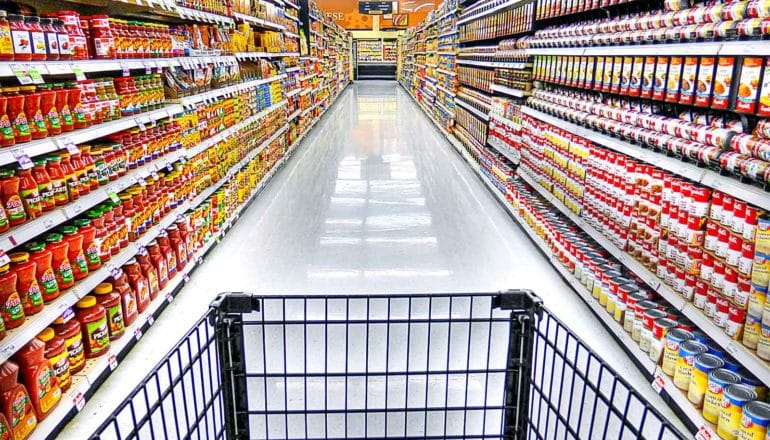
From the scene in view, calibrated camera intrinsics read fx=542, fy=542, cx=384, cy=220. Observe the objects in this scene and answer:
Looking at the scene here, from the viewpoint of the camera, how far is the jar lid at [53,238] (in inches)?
93.3

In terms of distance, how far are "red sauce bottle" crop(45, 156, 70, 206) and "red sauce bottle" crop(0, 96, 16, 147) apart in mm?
277

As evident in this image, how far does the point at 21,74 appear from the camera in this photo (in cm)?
204

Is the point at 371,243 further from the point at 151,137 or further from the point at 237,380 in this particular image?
the point at 237,380

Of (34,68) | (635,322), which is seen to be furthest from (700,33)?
(34,68)

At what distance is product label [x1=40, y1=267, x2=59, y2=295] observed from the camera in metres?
2.24

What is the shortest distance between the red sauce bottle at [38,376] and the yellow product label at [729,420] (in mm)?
2530

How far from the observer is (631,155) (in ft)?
9.60

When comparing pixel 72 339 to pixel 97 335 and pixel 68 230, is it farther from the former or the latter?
pixel 68 230

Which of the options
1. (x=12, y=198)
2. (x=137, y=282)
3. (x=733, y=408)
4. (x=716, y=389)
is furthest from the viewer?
(x=137, y=282)

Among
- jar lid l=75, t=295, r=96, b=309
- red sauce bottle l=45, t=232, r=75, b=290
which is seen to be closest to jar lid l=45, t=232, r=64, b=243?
red sauce bottle l=45, t=232, r=75, b=290

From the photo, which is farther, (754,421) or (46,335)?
(46,335)

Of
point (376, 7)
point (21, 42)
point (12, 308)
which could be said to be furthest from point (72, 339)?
point (376, 7)

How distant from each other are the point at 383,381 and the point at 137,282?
1.44 metres

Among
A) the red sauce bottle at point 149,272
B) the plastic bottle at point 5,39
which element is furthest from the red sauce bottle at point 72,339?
the plastic bottle at point 5,39
